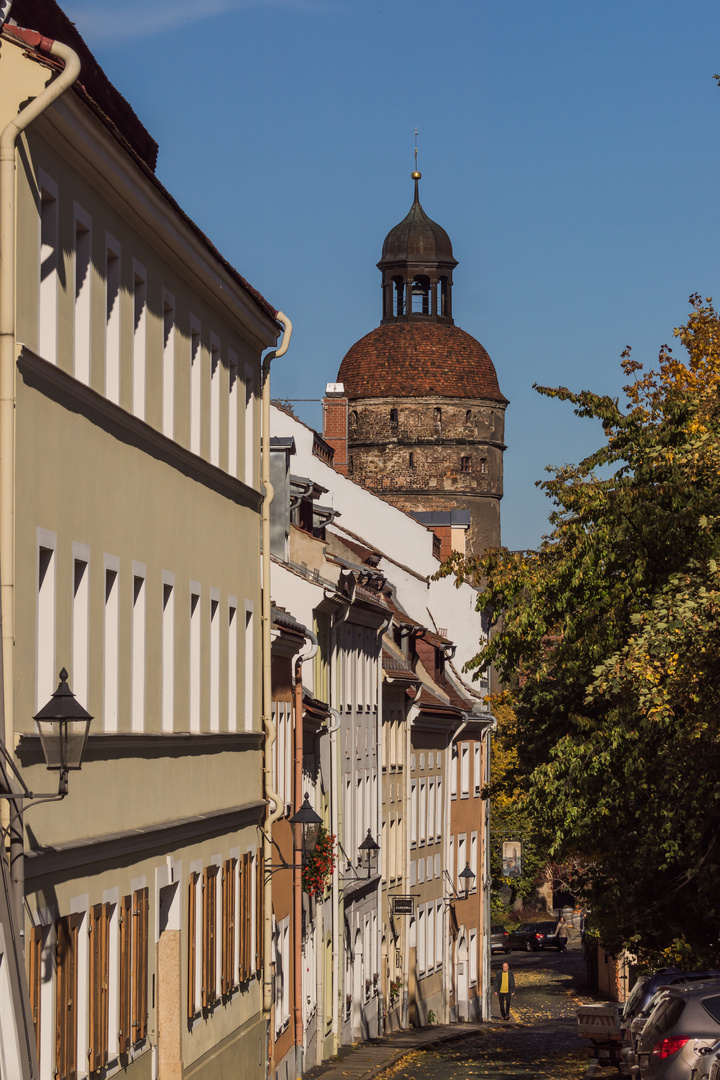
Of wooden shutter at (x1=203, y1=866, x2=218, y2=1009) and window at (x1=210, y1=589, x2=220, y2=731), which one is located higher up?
window at (x1=210, y1=589, x2=220, y2=731)

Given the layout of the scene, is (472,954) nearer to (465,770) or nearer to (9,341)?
(465,770)

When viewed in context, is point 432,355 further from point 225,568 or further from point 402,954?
point 225,568

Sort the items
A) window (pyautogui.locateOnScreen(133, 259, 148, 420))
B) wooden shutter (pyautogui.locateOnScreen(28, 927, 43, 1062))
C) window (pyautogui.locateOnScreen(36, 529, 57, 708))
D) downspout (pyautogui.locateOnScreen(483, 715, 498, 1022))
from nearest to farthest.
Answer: wooden shutter (pyautogui.locateOnScreen(28, 927, 43, 1062))
window (pyautogui.locateOnScreen(36, 529, 57, 708))
window (pyautogui.locateOnScreen(133, 259, 148, 420))
downspout (pyautogui.locateOnScreen(483, 715, 498, 1022))

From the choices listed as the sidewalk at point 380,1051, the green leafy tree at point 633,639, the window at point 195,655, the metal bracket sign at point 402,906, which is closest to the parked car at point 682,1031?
Result: the green leafy tree at point 633,639

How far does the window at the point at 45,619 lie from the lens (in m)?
13.8

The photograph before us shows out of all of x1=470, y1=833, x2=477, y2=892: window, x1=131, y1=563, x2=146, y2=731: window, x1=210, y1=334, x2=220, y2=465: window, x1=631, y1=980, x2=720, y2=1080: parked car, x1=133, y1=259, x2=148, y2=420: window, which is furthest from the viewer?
x1=470, y1=833, x2=477, y2=892: window

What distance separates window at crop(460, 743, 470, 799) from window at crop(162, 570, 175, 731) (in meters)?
37.0

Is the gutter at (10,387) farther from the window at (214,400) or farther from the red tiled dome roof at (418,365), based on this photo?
the red tiled dome roof at (418,365)

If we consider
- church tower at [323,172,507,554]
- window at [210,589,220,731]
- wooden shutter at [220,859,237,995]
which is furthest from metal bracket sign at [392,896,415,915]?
church tower at [323,172,507,554]

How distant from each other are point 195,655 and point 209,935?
10.5 feet

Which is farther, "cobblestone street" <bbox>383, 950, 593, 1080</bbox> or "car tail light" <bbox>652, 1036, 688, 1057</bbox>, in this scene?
"cobblestone street" <bbox>383, 950, 593, 1080</bbox>

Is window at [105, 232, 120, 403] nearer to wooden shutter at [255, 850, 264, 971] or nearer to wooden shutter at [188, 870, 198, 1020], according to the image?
wooden shutter at [188, 870, 198, 1020]

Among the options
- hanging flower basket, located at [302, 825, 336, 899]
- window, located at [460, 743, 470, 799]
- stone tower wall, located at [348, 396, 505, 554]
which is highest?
stone tower wall, located at [348, 396, 505, 554]

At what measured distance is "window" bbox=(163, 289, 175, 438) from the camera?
18.9 metres
